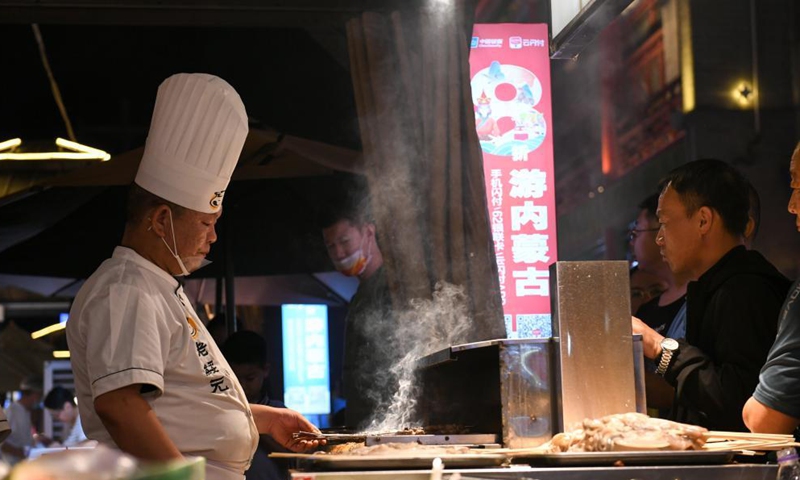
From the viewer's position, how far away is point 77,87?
1011cm

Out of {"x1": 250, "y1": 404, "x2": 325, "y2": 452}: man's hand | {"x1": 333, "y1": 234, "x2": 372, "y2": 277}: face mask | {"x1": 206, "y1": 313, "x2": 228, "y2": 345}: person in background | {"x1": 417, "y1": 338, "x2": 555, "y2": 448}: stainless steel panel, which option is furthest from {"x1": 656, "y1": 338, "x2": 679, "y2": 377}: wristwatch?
{"x1": 206, "y1": 313, "x2": 228, "y2": 345}: person in background

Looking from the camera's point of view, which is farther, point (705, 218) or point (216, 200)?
point (705, 218)

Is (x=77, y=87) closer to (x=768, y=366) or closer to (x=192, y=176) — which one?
(x=192, y=176)

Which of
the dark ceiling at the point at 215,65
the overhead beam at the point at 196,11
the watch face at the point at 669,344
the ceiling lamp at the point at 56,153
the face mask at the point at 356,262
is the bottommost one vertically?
the watch face at the point at 669,344

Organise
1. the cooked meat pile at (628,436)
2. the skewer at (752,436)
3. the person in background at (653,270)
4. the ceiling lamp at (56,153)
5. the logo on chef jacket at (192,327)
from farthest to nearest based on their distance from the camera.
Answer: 1. the ceiling lamp at (56,153)
2. the person in background at (653,270)
3. the logo on chef jacket at (192,327)
4. the skewer at (752,436)
5. the cooked meat pile at (628,436)

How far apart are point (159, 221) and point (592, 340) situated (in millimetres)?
1415

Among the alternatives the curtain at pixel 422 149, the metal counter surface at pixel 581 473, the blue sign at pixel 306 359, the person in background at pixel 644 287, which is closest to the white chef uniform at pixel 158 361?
the metal counter surface at pixel 581 473

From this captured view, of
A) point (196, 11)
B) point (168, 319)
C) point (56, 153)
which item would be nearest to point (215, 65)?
point (56, 153)

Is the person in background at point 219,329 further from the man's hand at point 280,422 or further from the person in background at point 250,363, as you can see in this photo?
the man's hand at point 280,422

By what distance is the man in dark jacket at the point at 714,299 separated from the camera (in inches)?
129

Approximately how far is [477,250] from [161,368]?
2.51m

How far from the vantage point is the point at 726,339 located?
11.1ft

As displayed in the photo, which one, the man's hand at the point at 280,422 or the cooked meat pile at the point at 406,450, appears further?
the man's hand at the point at 280,422

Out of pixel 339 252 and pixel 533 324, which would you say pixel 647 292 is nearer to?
pixel 533 324
